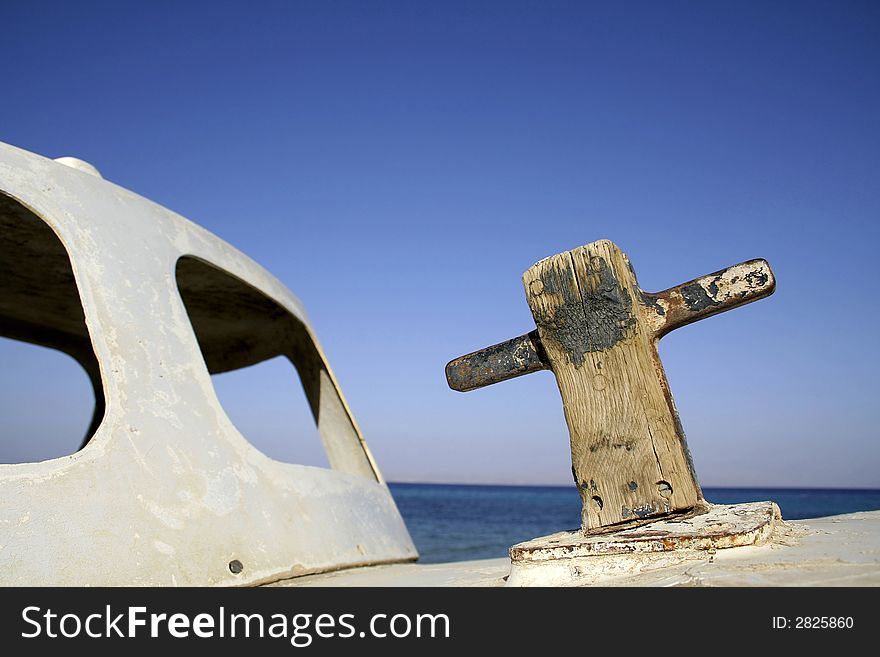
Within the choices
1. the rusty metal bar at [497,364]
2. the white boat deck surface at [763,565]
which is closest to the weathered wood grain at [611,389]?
the rusty metal bar at [497,364]

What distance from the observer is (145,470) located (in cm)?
343

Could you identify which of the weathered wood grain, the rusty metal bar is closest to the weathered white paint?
the rusty metal bar

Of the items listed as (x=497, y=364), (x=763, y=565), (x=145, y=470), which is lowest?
(x=763, y=565)

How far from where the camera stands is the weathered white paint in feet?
9.87

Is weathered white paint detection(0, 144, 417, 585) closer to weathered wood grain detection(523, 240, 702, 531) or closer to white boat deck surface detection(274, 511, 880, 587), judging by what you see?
white boat deck surface detection(274, 511, 880, 587)

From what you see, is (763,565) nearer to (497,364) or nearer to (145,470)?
(497,364)

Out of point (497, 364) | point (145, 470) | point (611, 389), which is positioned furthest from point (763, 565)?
point (145, 470)

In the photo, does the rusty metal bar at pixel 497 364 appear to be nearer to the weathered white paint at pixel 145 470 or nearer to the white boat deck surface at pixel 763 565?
the white boat deck surface at pixel 763 565

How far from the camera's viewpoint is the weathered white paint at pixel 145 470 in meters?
3.01

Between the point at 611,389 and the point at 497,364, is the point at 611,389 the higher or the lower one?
the lower one

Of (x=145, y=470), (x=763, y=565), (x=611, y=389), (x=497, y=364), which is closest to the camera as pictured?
(x=763, y=565)

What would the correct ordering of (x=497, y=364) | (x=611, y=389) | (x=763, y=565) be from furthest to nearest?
(x=497, y=364) < (x=611, y=389) < (x=763, y=565)
